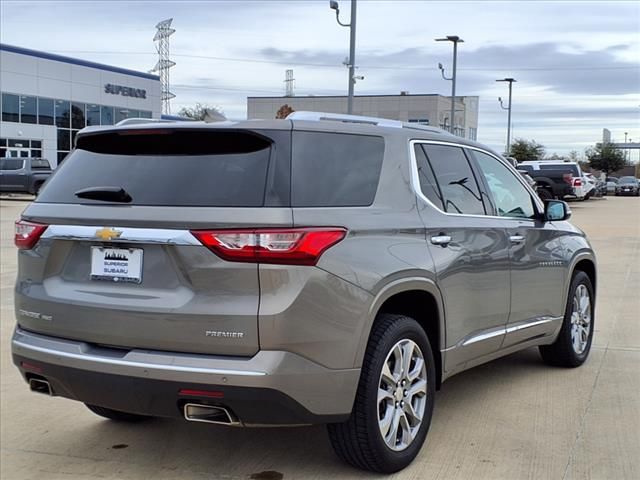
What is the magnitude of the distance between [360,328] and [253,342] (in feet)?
1.81

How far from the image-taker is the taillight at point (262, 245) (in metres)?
3.38

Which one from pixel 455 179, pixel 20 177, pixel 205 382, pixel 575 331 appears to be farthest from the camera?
A: pixel 20 177

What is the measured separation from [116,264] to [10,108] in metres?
43.1

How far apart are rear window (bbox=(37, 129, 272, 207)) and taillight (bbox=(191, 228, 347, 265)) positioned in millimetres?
147

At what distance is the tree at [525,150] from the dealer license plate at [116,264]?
67.3 meters

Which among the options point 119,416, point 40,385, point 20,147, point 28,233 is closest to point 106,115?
point 20,147

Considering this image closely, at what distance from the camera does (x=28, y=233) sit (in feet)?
12.9

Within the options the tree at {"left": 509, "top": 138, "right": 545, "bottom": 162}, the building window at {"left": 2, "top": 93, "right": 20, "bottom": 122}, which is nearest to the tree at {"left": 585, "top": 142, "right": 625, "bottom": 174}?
the tree at {"left": 509, "top": 138, "right": 545, "bottom": 162}

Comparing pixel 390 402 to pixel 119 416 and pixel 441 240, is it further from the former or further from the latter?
pixel 119 416

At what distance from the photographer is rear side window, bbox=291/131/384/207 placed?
3594 mm

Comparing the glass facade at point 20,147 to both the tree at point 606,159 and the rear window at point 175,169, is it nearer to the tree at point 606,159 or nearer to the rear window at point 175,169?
the rear window at point 175,169

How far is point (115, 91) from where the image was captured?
1976 inches

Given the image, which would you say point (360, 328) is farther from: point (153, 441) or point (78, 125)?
point (78, 125)

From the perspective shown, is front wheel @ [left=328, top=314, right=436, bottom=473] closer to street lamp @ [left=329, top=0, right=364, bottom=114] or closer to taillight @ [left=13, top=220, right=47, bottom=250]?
taillight @ [left=13, top=220, right=47, bottom=250]
